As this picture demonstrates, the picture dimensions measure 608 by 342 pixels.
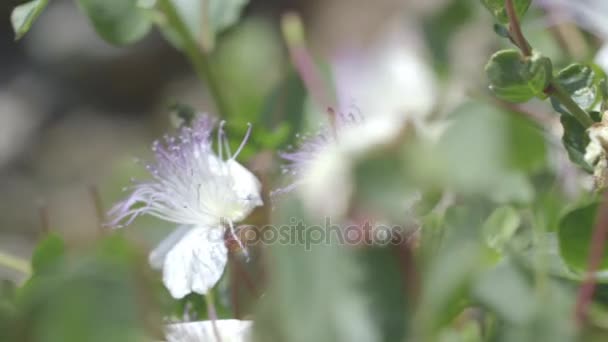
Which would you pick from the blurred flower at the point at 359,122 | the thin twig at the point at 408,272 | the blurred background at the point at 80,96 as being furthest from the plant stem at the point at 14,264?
the blurred background at the point at 80,96

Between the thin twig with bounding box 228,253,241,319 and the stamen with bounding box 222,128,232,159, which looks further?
the stamen with bounding box 222,128,232,159

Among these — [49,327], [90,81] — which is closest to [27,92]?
[90,81]

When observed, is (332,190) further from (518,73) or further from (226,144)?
(226,144)

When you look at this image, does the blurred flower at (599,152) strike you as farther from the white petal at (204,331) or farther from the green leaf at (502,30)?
the white petal at (204,331)

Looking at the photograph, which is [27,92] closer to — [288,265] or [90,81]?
[90,81]

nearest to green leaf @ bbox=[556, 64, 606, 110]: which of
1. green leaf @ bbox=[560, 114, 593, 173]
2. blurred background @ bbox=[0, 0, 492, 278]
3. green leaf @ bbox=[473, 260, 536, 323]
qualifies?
green leaf @ bbox=[560, 114, 593, 173]

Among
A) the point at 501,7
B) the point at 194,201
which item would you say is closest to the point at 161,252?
the point at 194,201

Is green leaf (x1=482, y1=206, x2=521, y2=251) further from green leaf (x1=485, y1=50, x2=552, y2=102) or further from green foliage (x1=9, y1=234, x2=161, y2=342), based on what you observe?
green foliage (x1=9, y1=234, x2=161, y2=342)
